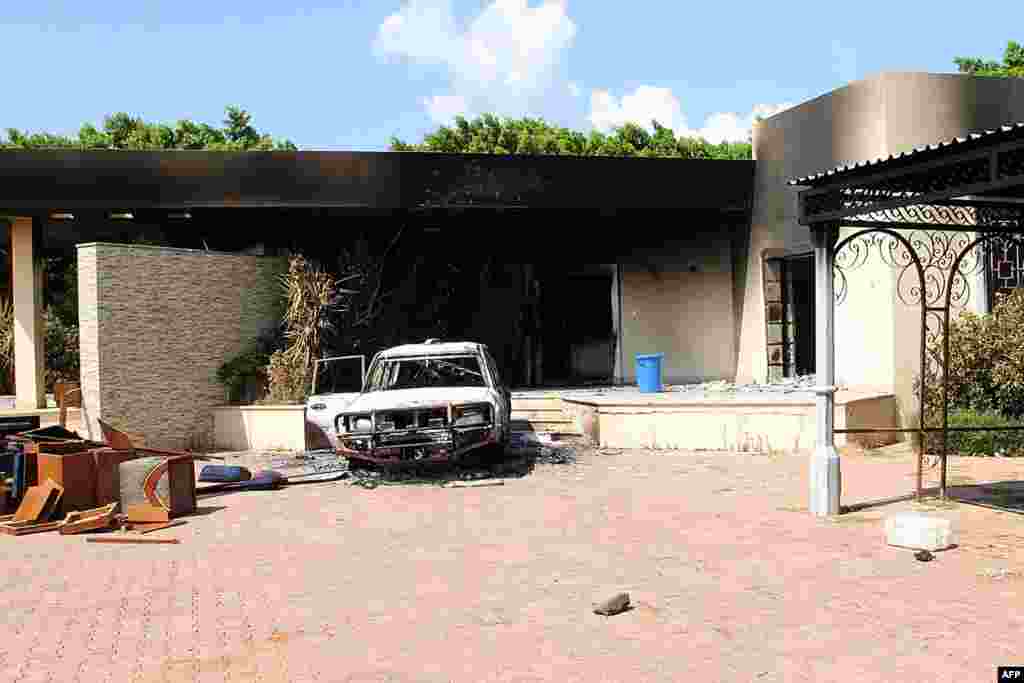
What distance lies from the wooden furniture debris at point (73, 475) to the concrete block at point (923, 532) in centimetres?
758

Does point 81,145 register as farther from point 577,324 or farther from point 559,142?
point 577,324

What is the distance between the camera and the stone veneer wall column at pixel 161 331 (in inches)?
512

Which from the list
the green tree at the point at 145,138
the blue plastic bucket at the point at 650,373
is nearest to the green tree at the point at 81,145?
the green tree at the point at 145,138

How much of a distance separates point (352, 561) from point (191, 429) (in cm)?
798

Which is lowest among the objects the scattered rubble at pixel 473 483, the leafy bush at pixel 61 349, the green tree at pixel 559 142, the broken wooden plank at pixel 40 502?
the scattered rubble at pixel 473 483

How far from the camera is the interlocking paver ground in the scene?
4.73 m

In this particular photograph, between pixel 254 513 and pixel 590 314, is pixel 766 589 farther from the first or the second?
pixel 590 314

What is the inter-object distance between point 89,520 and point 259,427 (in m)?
5.83

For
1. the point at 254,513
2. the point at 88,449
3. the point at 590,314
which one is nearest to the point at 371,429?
the point at 254,513

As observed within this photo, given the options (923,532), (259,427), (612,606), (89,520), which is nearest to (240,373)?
(259,427)

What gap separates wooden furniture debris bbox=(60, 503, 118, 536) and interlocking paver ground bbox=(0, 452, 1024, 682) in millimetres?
190

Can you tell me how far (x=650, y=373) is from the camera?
591 inches

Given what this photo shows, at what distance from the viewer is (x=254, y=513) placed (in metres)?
9.28

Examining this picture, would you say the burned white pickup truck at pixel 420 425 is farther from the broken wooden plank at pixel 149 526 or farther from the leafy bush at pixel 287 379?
the leafy bush at pixel 287 379
